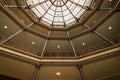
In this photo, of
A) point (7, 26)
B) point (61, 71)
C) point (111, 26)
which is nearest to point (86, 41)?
point (111, 26)

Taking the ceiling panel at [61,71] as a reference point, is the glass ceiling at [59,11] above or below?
above

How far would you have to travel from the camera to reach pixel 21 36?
1811 cm

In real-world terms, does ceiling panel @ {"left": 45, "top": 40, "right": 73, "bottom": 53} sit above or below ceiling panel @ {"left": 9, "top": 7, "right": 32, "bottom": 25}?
below

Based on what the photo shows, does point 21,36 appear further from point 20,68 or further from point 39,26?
point 20,68

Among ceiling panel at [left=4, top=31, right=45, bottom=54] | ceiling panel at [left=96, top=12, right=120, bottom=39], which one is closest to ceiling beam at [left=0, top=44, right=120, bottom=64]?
ceiling panel at [left=4, top=31, right=45, bottom=54]

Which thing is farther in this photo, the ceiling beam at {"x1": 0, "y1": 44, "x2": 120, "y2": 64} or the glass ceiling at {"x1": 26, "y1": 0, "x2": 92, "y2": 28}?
the glass ceiling at {"x1": 26, "y1": 0, "x2": 92, "y2": 28}

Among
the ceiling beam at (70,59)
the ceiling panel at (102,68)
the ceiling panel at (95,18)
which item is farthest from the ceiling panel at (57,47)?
the ceiling beam at (70,59)

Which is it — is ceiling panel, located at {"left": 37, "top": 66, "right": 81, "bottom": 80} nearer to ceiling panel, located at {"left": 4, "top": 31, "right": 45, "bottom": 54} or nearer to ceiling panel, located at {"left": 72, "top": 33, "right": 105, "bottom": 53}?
ceiling panel, located at {"left": 4, "top": 31, "right": 45, "bottom": 54}

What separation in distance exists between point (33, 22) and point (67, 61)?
26.2ft

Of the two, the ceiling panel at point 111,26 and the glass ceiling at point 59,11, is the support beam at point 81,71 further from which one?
the glass ceiling at point 59,11

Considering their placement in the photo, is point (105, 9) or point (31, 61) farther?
point (105, 9)

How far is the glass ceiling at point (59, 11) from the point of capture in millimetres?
19391

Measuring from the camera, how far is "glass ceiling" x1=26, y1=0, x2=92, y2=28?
19.4m

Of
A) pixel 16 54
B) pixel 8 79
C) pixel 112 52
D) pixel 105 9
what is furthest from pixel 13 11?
pixel 112 52
